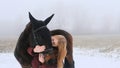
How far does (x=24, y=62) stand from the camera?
12.5ft

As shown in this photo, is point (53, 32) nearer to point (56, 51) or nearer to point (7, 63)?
point (56, 51)

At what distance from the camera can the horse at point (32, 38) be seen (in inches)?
140

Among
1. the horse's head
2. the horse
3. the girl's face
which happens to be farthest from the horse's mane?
the girl's face

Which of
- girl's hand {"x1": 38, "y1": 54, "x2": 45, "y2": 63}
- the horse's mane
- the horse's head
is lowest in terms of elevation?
girl's hand {"x1": 38, "y1": 54, "x2": 45, "y2": 63}

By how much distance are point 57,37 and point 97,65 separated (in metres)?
8.74

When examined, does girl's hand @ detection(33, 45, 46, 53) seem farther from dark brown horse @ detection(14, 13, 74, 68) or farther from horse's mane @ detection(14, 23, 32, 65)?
horse's mane @ detection(14, 23, 32, 65)

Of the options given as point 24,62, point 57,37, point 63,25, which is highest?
point 57,37

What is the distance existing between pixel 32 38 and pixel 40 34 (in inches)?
5.1

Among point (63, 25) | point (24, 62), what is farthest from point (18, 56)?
point (63, 25)

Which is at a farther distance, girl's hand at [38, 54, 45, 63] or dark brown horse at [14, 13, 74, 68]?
girl's hand at [38, 54, 45, 63]

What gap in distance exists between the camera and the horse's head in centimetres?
353

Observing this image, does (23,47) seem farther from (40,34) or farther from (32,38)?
(40,34)

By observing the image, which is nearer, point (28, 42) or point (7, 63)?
→ point (28, 42)

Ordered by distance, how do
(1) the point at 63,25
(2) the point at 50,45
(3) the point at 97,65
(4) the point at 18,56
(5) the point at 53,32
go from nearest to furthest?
(2) the point at 50,45 < (4) the point at 18,56 < (5) the point at 53,32 < (3) the point at 97,65 < (1) the point at 63,25
